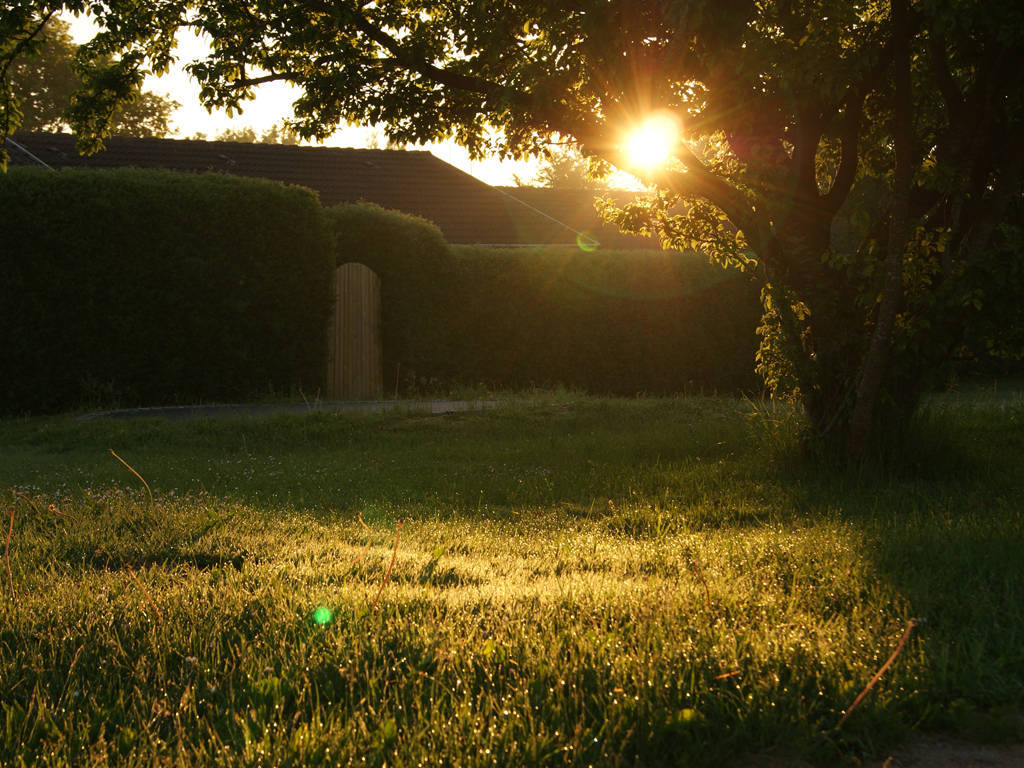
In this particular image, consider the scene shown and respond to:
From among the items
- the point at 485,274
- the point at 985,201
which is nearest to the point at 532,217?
the point at 485,274

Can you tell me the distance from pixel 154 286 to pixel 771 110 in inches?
426

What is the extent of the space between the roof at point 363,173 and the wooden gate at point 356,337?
7.48 meters

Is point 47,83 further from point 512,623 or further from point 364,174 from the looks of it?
point 512,623

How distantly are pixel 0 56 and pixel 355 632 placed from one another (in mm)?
8630

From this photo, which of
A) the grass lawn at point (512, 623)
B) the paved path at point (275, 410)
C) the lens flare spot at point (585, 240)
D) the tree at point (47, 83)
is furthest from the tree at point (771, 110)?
the tree at point (47, 83)

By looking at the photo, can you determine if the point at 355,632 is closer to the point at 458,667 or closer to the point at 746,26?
the point at 458,667

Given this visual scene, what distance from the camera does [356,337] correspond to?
56.2 feet

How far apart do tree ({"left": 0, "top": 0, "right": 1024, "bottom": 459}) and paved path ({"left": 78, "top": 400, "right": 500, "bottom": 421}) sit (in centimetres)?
444

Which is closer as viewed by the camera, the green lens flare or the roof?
the green lens flare

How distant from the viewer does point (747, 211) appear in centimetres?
799

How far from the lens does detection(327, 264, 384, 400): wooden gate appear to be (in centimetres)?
1688

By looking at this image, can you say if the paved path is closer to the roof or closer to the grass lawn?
the grass lawn

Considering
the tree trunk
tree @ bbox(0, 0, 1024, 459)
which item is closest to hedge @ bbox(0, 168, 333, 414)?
tree @ bbox(0, 0, 1024, 459)

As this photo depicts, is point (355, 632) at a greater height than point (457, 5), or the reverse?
point (457, 5)
